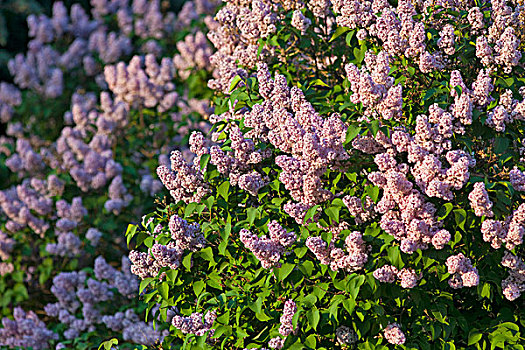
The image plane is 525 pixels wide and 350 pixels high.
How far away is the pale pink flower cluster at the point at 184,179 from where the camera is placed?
10.8 ft

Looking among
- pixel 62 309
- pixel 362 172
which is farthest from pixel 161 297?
pixel 62 309

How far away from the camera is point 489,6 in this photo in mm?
3633

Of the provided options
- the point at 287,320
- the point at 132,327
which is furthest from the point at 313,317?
the point at 132,327

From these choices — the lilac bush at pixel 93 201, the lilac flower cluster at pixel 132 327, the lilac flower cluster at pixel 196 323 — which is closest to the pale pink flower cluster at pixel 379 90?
the lilac flower cluster at pixel 196 323

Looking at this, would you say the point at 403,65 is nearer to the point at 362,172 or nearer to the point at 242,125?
the point at 362,172

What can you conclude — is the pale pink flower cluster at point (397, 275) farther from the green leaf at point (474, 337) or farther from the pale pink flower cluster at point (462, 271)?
the green leaf at point (474, 337)

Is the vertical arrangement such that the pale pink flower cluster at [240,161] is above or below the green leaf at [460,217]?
above

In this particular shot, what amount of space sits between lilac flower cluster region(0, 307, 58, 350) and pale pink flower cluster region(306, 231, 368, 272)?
8.58 ft

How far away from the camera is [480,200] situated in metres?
2.80

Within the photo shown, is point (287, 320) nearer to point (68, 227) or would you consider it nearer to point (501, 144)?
point (501, 144)

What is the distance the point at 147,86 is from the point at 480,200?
12.6 ft

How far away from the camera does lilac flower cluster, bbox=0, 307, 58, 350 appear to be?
4859 millimetres

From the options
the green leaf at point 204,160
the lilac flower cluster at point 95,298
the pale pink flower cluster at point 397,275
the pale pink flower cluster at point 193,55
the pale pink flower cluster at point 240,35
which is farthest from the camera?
the pale pink flower cluster at point 193,55

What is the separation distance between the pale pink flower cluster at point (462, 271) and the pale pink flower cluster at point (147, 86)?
3603 millimetres
